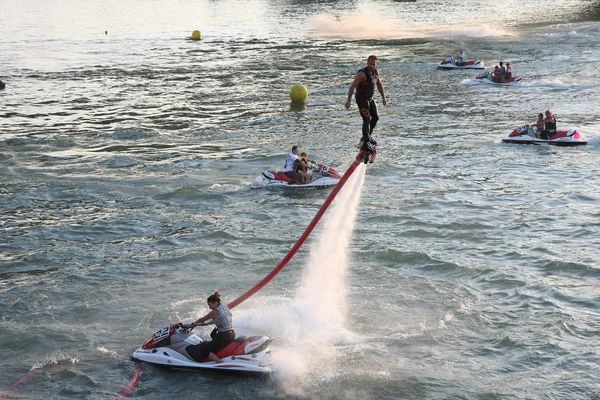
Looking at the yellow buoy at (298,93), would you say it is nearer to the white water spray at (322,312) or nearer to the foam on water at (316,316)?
the white water spray at (322,312)

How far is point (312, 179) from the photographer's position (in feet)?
123

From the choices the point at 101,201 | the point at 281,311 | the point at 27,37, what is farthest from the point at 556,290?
the point at 27,37

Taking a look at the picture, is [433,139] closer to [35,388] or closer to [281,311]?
[281,311]

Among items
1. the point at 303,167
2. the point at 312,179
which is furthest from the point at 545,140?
the point at 303,167

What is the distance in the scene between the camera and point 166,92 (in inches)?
2437

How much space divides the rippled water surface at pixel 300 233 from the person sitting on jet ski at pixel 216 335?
627mm

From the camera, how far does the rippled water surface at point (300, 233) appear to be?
21.6 metres

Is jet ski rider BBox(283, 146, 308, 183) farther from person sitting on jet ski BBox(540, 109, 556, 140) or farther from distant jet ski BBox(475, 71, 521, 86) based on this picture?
distant jet ski BBox(475, 71, 521, 86)

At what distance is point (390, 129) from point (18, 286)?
27.8m

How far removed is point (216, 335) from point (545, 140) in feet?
96.1

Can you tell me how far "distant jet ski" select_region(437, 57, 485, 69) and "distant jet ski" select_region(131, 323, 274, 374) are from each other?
5268 cm

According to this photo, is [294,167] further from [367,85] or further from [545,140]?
[367,85]

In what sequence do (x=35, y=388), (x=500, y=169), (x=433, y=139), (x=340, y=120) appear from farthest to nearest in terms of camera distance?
(x=340, y=120)
(x=433, y=139)
(x=500, y=169)
(x=35, y=388)

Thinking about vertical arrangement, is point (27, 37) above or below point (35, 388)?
above
